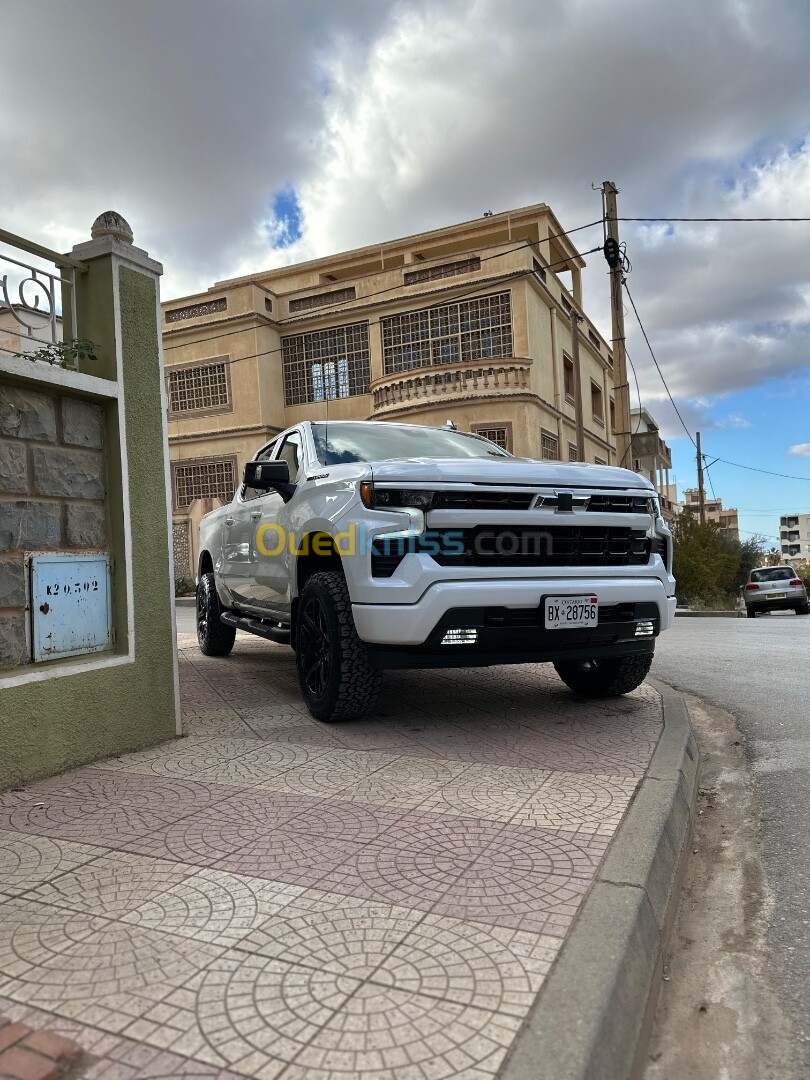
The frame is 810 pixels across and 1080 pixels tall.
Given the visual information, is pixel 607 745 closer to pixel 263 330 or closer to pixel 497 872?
pixel 497 872

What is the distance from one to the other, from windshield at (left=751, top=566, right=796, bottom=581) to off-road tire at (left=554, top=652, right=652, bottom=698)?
19.2 metres

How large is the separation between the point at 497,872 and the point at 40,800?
2.02 metres

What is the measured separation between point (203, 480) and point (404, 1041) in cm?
2704

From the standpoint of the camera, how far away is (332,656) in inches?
174

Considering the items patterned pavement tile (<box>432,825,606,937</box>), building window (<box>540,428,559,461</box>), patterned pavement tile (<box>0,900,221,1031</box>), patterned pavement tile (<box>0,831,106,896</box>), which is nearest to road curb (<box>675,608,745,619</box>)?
building window (<box>540,428,559,461</box>)

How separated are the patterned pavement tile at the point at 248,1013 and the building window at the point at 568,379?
25847 millimetres

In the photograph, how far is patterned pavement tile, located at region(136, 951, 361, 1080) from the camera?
173 cm

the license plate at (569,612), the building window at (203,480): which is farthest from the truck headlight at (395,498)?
the building window at (203,480)

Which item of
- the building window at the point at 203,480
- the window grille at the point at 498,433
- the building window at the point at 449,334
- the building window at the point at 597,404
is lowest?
the building window at the point at 203,480

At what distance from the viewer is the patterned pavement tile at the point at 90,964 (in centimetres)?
193

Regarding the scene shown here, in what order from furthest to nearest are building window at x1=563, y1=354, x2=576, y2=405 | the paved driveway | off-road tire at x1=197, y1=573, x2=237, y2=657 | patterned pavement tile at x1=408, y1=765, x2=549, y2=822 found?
building window at x1=563, y1=354, x2=576, y2=405 < off-road tire at x1=197, y1=573, x2=237, y2=657 < patterned pavement tile at x1=408, y1=765, x2=549, y2=822 < the paved driveway

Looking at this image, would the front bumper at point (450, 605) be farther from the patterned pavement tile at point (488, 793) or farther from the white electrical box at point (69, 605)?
the white electrical box at point (69, 605)

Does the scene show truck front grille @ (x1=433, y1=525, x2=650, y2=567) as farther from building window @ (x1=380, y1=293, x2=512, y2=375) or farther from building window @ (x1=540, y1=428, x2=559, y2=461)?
building window @ (x1=380, y1=293, x2=512, y2=375)

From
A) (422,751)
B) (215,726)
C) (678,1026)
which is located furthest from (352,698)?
(678,1026)
